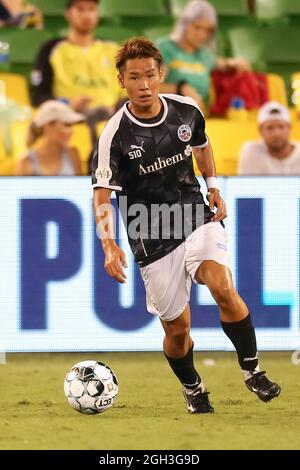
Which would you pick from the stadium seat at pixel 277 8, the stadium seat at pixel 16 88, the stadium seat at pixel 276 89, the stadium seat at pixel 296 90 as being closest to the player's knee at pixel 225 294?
the stadium seat at pixel 16 88

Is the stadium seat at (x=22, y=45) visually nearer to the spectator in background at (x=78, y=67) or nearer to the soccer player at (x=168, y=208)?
the spectator in background at (x=78, y=67)

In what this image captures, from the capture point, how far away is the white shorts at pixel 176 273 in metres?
6.79

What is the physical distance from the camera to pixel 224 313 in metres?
6.70

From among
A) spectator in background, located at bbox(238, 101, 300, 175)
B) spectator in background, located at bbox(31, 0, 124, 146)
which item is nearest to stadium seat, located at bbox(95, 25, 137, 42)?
spectator in background, located at bbox(31, 0, 124, 146)

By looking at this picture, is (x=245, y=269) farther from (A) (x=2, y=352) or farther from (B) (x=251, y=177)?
(A) (x=2, y=352)

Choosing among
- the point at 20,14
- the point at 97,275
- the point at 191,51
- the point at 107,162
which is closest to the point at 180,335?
the point at 107,162

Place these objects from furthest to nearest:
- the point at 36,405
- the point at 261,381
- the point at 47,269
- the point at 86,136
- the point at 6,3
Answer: the point at 6,3 < the point at 86,136 < the point at 47,269 < the point at 36,405 < the point at 261,381

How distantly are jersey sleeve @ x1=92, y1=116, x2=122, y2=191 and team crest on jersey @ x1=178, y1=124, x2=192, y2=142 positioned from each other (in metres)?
0.37

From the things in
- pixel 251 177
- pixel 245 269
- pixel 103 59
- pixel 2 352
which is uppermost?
pixel 103 59

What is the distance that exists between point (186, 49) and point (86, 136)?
139cm

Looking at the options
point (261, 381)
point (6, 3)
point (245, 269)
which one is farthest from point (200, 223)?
point (6, 3)

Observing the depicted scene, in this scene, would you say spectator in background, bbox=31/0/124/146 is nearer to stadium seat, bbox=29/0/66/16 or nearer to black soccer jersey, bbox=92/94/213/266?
stadium seat, bbox=29/0/66/16

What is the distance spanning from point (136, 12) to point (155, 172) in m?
6.47

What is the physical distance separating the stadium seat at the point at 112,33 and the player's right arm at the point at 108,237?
5880 millimetres
